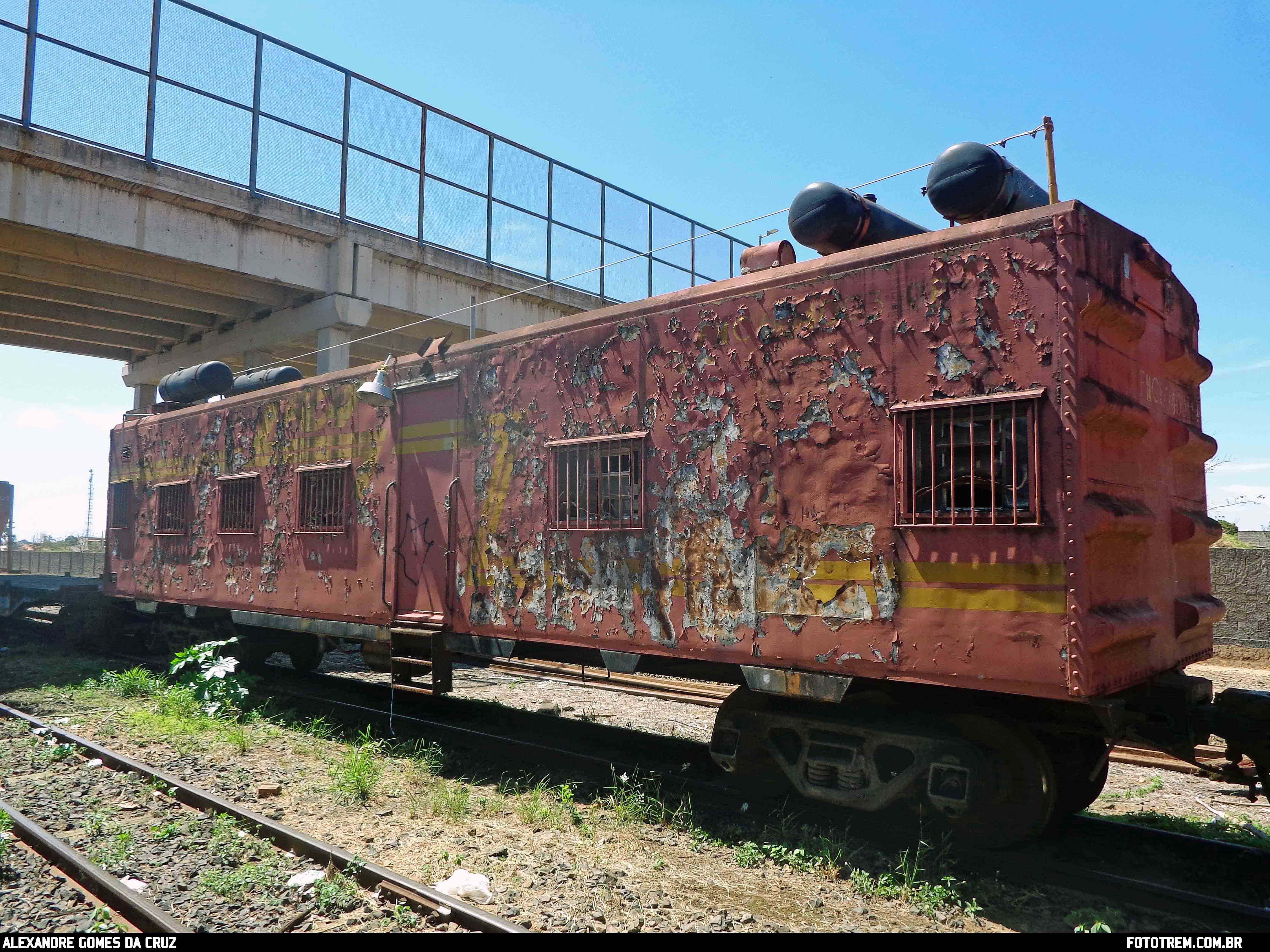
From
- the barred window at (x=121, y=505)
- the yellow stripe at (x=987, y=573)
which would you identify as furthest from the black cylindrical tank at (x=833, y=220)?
the barred window at (x=121, y=505)

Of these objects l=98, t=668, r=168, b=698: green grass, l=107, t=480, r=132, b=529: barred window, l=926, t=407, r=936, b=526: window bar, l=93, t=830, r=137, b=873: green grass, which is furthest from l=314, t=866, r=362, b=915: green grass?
l=107, t=480, r=132, b=529: barred window

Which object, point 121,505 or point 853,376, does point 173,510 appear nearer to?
point 121,505

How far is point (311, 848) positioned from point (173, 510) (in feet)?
26.9

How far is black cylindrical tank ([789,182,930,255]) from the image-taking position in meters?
5.90

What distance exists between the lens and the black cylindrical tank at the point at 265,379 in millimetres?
11766

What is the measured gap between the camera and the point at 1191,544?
6.05 meters

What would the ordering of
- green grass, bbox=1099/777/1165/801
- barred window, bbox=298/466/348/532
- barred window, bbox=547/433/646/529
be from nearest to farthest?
barred window, bbox=547/433/646/529
green grass, bbox=1099/777/1165/801
barred window, bbox=298/466/348/532

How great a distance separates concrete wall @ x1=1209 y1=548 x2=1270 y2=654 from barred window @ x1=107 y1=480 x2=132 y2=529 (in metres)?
16.1

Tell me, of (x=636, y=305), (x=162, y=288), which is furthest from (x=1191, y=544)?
(x=162, y=288)

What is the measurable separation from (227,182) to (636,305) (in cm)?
1228

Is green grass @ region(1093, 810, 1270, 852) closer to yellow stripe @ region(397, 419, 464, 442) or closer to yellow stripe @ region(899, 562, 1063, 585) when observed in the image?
yellow stripe @ region(899, 562, 1063, 585)
